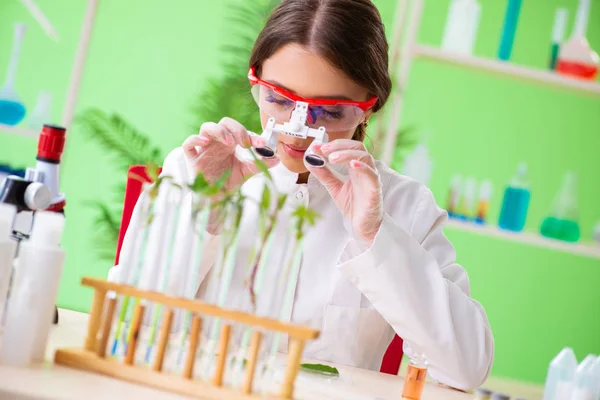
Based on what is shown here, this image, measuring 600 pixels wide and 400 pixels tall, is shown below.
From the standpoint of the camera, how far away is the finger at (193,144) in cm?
169

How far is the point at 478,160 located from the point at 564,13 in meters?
1.44

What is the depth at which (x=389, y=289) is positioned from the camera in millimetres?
1764

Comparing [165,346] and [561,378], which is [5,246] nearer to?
[165,346]

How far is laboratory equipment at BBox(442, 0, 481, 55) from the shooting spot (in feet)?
12.3

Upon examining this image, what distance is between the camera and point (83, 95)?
5.32 m

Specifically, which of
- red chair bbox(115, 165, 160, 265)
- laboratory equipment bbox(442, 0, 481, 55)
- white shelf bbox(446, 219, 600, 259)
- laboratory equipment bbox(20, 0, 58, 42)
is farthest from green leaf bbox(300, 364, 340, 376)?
laboratory equipment bbox(442, 0, 481, 55)

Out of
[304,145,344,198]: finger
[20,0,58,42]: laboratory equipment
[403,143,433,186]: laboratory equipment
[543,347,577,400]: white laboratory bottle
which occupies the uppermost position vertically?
[20,0,58,42]: laboratory equipment

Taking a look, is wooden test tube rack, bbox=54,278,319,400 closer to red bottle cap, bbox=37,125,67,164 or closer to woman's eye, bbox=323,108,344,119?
red bottle cap, bbox=37,125,67,164

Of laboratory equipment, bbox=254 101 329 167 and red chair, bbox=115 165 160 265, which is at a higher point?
laboratory equipment, bbox=254 101 329 167

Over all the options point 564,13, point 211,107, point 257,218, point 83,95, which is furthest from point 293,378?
point 83,95

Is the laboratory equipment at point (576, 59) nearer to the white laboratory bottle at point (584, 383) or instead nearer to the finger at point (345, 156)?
the white laboratory bottle at point (584, 383)

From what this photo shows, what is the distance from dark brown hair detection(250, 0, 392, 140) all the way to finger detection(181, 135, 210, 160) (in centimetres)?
39

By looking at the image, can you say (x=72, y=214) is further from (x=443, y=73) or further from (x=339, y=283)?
(x=339, y=283)

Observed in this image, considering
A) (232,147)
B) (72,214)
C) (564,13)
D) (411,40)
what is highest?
→ (564,13)
